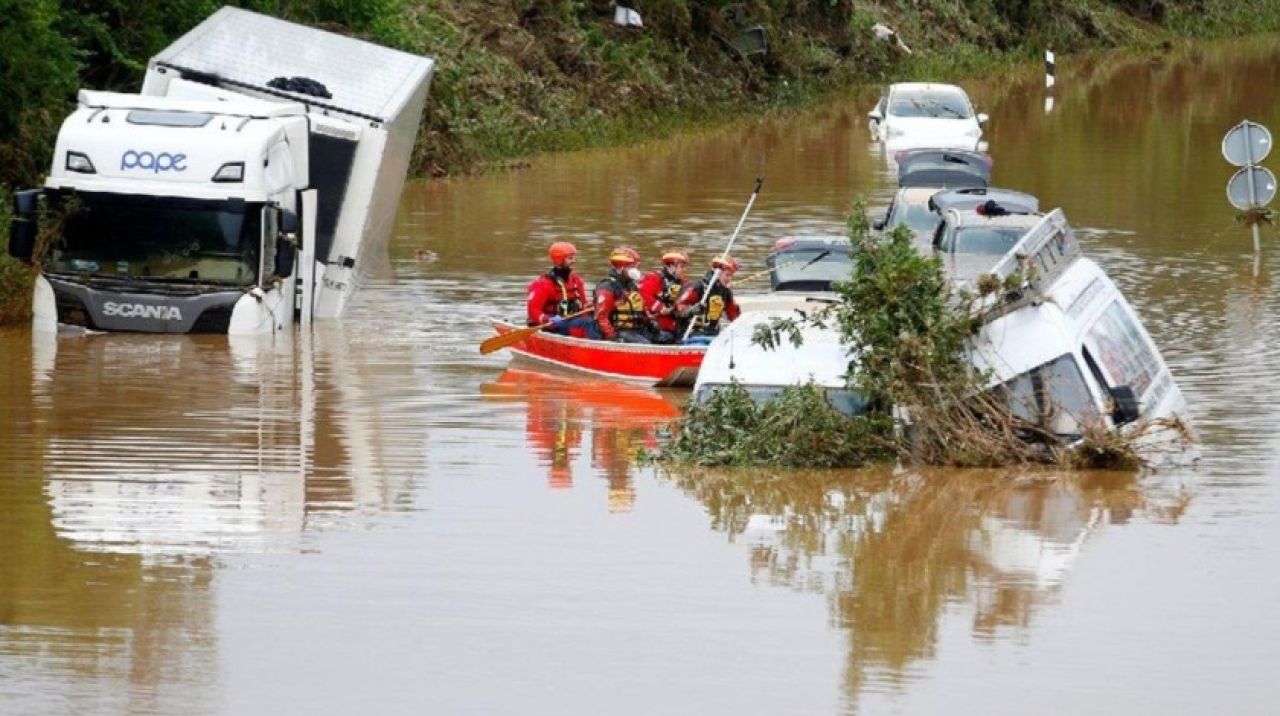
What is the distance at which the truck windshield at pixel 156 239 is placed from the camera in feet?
82.0

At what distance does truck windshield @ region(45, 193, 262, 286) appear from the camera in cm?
2500

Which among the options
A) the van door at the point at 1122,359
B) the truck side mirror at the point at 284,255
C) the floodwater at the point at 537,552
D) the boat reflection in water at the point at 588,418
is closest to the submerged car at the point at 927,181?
the floodwater at the point at 537,552

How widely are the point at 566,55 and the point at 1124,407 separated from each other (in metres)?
33.3

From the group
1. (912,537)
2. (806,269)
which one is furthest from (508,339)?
(912,537)

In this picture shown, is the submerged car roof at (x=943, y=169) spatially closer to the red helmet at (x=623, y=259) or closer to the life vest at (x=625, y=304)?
the life vest at (x=625, y=304)

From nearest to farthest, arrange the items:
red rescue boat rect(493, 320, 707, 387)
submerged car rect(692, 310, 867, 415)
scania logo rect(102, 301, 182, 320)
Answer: submerged car rect(692, 310, 867, 415)
red rescue boat rect(493, 320, 707, 387)
scania logo rect(102, 301, 182, 320)

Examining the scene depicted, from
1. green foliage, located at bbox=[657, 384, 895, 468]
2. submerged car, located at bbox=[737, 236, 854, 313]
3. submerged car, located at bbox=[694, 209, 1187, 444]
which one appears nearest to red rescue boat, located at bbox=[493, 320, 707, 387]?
submerged car, located at bbox=[737, 236, 854, 313]

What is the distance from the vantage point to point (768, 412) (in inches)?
757

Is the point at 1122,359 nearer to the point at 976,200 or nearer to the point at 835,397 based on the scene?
the point at 835,397

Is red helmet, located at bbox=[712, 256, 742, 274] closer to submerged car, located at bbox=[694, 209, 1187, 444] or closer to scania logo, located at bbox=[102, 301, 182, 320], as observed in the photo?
submerged car, located at bbox=[694, 209, 1187, 444]

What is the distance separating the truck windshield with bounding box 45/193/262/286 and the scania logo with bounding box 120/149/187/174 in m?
0.31

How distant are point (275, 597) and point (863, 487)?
534cm

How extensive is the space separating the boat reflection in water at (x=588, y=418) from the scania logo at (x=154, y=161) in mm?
3626

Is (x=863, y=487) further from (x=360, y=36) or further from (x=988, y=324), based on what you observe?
(x=360, y=36)
